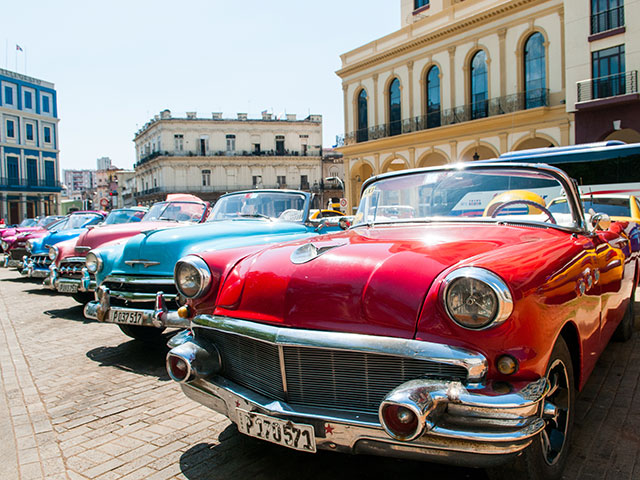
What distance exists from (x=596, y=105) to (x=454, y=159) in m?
6.71

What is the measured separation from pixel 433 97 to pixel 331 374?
82.6ft

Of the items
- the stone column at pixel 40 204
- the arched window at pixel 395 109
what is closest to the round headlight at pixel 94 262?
the arched window at pixel 395 109

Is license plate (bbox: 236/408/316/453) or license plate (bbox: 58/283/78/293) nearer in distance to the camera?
license plate (bbox: 236/408/316/453)

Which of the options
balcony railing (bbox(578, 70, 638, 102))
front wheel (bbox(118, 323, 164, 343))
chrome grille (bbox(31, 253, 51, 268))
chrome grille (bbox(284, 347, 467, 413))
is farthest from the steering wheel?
balcony railing (bbox(578, 70, 638, 102))

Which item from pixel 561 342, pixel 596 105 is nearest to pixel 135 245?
pixel 561 342

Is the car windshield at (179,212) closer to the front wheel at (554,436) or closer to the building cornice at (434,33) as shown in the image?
the front wheel at (554,436)

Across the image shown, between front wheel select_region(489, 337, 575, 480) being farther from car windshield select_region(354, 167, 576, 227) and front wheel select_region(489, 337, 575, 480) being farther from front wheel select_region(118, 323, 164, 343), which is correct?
front wheel select_region(118, 323, 164, 343)

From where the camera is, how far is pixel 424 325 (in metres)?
2.15

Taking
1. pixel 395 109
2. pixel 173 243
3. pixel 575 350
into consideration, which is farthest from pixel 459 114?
pixel 575 350

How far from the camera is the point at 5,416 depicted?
3738 millimetres

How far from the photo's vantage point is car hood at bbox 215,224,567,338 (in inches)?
88.5

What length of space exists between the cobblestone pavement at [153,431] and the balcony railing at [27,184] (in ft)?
146

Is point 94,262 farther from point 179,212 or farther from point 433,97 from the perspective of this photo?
point 433,97

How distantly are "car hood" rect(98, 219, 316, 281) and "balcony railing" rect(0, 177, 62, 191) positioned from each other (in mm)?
44748
